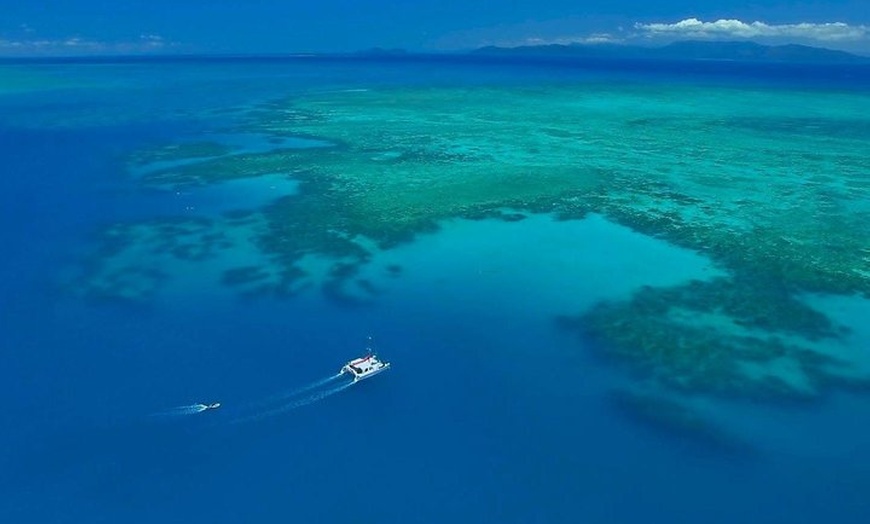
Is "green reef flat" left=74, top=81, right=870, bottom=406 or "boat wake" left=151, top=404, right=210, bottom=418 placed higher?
"green reef flat" left=74, top=81, right=870, bottom=406

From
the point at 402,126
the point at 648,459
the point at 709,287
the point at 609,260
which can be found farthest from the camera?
the point at 402,126

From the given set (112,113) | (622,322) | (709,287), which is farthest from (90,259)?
(112,113)

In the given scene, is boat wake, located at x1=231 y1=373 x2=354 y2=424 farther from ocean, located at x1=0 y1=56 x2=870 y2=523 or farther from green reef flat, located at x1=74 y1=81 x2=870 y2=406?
green reef flat, located at x1=74 y1=81 x2=870 y2=406

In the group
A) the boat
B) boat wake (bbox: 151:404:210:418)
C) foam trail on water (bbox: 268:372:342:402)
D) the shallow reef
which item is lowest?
boat wake (bbox: 151:404:210:418)

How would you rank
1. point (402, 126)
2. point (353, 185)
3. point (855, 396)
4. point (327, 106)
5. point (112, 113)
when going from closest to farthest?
1. point (855, 396)
2. point (353, 185)
3. point (402, 126)
4. point (112, 113)
5. point (327, 106)

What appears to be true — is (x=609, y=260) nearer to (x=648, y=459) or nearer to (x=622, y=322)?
(x=622, y=322)

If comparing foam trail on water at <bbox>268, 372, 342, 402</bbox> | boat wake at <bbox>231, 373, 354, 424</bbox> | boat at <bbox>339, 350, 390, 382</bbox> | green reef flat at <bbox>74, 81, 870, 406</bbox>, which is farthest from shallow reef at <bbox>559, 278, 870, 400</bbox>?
foam trail on water at <bbox>268, 372, 342, 402</bbox>
